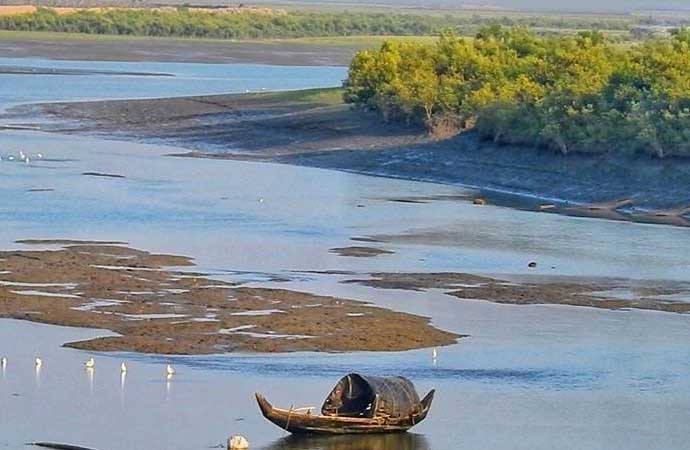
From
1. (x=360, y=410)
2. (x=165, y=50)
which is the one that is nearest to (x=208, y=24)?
(x=165, y=50)

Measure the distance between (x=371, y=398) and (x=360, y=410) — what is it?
199 millimetres

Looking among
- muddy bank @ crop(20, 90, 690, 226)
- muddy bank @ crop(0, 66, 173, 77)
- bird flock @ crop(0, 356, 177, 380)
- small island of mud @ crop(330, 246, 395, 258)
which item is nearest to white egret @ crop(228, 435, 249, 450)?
bird flock @ crop(0, 356, 177, 380)

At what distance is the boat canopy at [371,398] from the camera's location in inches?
750

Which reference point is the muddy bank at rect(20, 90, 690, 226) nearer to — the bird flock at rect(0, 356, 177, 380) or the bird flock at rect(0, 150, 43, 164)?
the bird flock at rect(0, 150, 43, 164)

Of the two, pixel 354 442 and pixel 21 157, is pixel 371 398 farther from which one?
pixel 21 157

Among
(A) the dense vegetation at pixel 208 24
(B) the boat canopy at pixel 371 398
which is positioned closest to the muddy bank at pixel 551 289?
(B) the boat canopy at pixel 371 398

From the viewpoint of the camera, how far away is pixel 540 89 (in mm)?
49812

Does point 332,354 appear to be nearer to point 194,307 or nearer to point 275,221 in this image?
point 194,307

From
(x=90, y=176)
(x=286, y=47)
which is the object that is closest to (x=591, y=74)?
(x=90, y=176)

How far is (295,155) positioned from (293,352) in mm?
27425

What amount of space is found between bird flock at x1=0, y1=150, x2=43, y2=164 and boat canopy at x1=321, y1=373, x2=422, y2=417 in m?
28.6

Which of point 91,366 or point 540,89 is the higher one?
point 91,366

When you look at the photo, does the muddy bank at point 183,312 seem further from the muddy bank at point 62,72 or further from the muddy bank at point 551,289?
the muddy bank at point 62,72

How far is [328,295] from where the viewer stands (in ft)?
88.7
